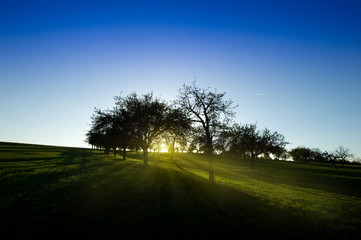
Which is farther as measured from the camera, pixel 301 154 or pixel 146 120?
pixel 301 154

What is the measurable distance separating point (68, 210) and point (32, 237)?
2.90m

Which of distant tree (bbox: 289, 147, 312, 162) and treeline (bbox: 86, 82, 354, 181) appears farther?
distant tree (bbox: 289, 147, 312, 162)

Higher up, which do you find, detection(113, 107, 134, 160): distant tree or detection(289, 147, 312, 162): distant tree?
detection(113, 107, 134, 160): distant tree

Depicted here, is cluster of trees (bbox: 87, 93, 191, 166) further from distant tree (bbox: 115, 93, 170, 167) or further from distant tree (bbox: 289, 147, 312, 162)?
distant tree (bbox: 289, 147, 312, 162)

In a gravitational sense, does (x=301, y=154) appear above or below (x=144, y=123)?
below

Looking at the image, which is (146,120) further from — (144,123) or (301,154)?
(301,154)

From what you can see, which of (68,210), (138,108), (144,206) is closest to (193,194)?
(144,206)

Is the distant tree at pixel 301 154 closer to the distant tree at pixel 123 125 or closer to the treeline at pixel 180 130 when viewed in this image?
the treeline at pixel 180 130

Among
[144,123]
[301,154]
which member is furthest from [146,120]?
[301,154]

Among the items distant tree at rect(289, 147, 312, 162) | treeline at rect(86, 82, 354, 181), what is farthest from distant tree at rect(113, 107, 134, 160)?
distant tree at rect(289, 147, 312, 162)

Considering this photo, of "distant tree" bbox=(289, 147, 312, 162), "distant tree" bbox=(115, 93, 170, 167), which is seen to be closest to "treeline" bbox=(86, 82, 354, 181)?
"distant tree" bbox=(115, 93, 170, 167)

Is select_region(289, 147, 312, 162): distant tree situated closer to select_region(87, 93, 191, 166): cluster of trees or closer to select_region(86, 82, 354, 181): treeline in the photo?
select_region(86, 82, 354, 181): treeline

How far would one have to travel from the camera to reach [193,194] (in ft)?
52.5

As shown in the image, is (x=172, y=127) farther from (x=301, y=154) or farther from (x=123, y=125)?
(x=301, y=154)
